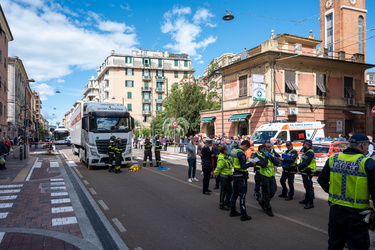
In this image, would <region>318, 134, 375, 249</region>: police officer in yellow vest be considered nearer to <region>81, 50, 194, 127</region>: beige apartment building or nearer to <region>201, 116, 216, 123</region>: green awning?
<region>201, 116, 216, 123</region>: green awning

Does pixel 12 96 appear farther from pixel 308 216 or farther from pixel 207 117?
pixel 308 216

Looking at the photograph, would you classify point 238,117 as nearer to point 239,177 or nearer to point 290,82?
point 290,82

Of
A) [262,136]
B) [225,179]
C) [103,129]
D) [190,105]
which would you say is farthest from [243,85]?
[225,179]

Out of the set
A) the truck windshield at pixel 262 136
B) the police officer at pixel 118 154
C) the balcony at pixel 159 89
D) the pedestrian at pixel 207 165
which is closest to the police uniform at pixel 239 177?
the pedestrian at pixel 207 165

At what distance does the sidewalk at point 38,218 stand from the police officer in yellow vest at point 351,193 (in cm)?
388

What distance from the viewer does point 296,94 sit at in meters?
25.4

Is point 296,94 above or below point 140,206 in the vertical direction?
above

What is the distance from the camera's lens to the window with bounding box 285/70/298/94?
25078 millimetres

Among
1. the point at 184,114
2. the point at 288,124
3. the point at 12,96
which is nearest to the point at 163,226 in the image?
the point at 288,124

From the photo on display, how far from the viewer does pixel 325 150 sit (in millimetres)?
13570

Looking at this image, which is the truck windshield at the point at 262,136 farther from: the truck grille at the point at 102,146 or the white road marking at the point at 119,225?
the white road marking at the point at 119,225

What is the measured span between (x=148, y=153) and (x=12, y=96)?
39790 millimetres

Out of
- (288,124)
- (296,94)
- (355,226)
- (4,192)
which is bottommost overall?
(4,192)

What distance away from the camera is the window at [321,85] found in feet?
86.3
